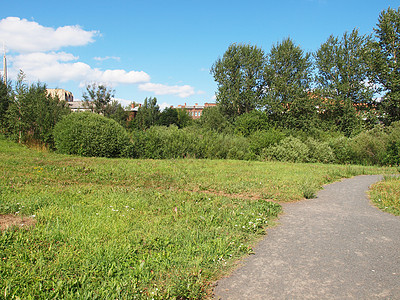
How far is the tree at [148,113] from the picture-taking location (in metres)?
62.2

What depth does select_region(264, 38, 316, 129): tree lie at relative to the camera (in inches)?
1319

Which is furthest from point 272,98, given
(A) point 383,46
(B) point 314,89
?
(A) point 383,46

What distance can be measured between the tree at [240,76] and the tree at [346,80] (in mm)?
6915

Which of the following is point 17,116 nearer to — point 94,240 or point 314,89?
point 94,240

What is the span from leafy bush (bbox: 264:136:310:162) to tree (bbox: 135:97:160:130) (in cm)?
4442

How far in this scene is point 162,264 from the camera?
11.4 feet

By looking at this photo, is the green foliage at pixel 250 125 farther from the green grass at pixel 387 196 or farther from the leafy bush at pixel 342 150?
the green grass at pixel 387 196

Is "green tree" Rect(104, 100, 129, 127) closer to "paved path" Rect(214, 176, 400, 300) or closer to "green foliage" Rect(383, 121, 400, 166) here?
"green foliage" Rect(383, 121, 400, 166)

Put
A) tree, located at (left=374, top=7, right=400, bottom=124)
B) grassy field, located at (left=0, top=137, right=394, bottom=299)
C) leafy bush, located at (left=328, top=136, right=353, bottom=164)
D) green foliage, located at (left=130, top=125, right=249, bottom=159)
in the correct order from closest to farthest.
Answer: grassy field, located at (left=0, top=137, right=394, bottom=299)
green foliage, located at (left=130, top=125, right=249, bottom=159)
leafy bush, located at (left=328, top=136, right=353, bottom=164)
tree, located at (left=374, top=7, right=400, bottom=124)

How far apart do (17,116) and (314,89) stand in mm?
29004

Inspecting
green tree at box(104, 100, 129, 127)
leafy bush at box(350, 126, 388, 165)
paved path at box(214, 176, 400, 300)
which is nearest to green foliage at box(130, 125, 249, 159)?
leafy bush at box(350, 126, 388, 165)

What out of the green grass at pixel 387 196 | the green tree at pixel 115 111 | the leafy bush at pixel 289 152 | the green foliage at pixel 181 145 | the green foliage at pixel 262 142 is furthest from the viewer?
the green tree at pixel 115 111

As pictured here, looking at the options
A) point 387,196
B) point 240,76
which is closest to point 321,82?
point 240,76

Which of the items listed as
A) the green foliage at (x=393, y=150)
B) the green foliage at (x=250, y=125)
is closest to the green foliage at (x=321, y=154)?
the green foliage at (x=393, y=150)
